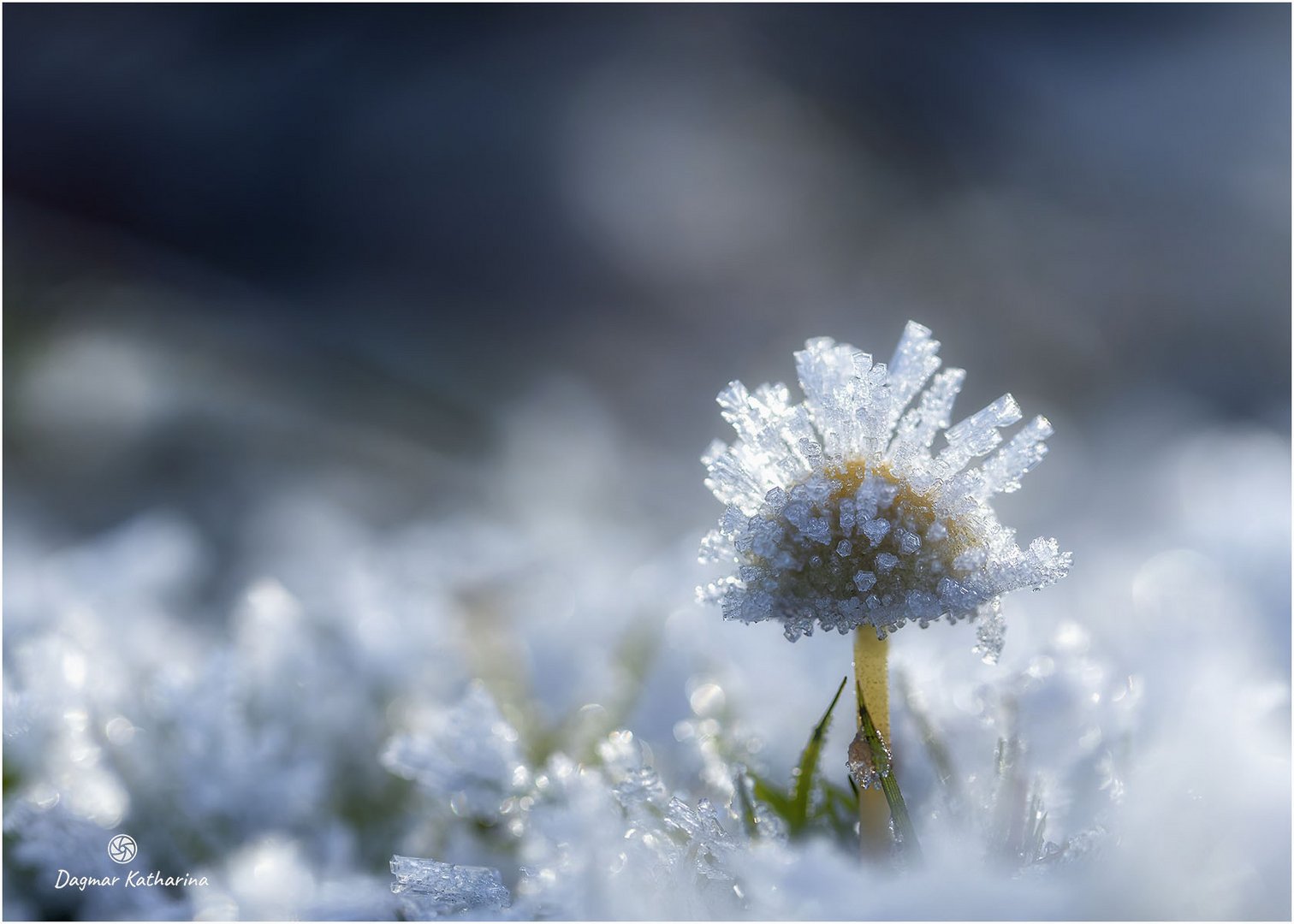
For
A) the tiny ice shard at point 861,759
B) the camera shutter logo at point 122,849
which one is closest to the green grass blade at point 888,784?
the tiny ice shard at point 861,759

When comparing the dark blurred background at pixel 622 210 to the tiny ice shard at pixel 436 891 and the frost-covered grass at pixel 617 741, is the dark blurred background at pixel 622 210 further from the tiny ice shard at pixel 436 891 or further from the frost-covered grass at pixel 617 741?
the tiny ice shard at pixel 436 891

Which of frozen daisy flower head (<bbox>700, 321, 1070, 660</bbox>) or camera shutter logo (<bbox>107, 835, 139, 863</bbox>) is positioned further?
camera shutter logo (<bbox>107, 835, 139, 863</bbox>)

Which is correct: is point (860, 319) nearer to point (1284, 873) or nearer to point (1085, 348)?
point (1085, 348)

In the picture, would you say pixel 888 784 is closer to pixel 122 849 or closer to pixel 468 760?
pixel 468 760

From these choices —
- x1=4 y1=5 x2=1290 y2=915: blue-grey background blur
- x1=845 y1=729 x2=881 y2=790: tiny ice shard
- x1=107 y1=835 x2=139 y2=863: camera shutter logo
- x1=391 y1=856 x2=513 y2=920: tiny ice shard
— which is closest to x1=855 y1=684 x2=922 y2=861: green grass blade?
x1=845 y1=729 x2=881 y2=790: tiny ice shard

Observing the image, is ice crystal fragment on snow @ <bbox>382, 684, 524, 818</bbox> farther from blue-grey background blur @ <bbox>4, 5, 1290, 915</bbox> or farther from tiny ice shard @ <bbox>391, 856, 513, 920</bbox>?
blue-grey background blur @ <bbox>4, 5, 1290, 915</bbox>

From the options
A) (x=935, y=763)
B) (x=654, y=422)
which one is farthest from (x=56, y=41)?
(x=935, y=763)
